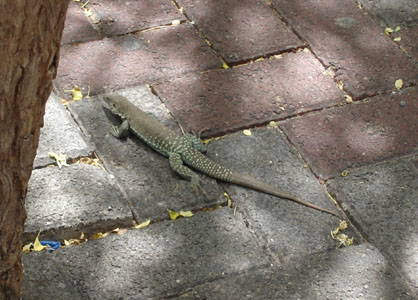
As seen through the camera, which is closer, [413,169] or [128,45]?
[413,169]

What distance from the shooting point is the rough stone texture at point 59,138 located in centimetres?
420

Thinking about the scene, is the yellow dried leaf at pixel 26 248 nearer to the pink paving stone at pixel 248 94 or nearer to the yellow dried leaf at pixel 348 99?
the pink paving stone at pixel 248 94

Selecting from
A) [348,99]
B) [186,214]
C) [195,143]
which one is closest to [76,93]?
[195,143]

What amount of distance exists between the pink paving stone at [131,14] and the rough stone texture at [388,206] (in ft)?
6.10

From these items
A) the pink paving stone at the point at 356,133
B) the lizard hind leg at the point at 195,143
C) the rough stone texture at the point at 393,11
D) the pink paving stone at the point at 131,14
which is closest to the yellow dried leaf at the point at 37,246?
the lizard hind leg at the point at 195,143

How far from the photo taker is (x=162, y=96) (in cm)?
471

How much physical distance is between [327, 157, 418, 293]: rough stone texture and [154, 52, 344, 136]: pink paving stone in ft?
2.15

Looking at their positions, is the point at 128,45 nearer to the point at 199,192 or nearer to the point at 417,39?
the point at 199,192

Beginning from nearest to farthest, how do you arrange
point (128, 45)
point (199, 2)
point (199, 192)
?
point (199, 192) → point (128, 45) → point (199, 2)

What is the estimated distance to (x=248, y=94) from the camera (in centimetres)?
476

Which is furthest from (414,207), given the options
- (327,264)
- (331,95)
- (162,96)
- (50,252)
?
(50,252)

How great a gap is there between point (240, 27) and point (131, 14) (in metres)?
0.79

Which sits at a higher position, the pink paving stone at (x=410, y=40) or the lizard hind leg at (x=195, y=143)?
the pink paving stone at (x=410, y=40)

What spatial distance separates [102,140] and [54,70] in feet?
6.28
